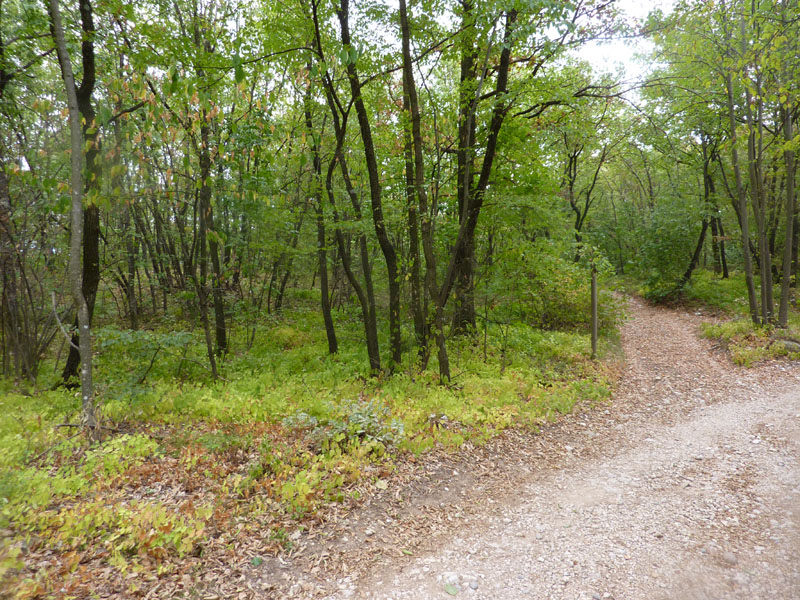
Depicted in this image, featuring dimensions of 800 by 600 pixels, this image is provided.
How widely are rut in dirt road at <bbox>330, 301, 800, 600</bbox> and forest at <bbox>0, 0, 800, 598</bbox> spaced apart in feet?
3.71

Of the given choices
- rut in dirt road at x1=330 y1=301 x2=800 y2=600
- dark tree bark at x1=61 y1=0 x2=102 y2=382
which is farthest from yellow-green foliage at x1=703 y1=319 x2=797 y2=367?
dark tree bark at x1=61 y1=0 x2=102 y2=382

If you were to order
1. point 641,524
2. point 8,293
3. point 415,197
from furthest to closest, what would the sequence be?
point 415,197 < point 8,293 < point 641,524

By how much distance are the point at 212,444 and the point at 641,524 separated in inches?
198

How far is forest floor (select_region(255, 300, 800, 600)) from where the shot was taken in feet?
11.0

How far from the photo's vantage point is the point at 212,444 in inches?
202

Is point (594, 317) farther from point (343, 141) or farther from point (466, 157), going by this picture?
point (343, 141)

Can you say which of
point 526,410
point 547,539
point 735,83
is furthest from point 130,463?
point 735,83

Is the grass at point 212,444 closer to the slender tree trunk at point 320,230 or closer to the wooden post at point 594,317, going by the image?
the wooden post at point 594,317

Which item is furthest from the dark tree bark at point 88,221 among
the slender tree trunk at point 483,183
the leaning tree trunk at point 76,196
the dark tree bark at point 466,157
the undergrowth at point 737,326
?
the undergrowth at point 737,326

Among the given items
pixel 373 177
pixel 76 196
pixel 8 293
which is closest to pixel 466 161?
pixel 373 177

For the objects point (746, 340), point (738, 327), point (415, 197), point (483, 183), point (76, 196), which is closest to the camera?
point (76, 196)

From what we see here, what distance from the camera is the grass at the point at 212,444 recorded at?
134 inches

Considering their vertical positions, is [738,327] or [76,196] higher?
[76,196]

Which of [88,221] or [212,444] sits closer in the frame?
[212,444]
